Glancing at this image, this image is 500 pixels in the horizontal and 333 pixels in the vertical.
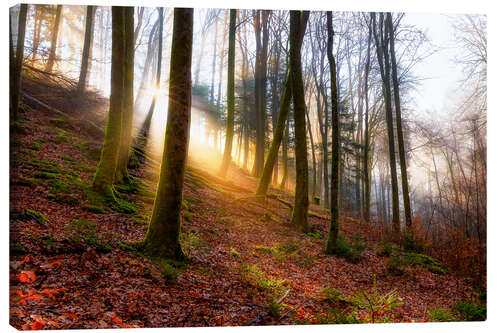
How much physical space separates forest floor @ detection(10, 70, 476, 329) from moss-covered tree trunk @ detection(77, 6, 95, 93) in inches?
44.9

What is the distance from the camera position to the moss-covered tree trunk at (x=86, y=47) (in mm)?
6399

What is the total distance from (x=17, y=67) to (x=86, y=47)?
12.0 ft

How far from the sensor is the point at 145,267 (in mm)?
3355

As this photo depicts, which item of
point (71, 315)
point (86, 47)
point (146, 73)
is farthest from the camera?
point (146, 73)

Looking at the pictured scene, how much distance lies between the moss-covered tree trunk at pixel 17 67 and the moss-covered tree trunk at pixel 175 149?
236 centimetres

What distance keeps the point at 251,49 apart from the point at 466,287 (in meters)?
9.73

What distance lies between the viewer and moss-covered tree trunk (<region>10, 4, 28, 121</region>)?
402 cm

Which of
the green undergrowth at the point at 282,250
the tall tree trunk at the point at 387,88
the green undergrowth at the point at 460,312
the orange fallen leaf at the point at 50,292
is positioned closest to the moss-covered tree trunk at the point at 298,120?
the green undergrowth at the point at 282,250

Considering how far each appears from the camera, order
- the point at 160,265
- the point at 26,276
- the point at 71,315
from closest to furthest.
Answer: the point at 71,315 → the point at 26,276 → the point at 160,265

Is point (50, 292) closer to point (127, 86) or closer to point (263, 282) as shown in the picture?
point (263, 282)

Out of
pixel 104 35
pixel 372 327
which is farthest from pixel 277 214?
pixel 104 35

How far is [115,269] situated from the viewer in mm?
3154

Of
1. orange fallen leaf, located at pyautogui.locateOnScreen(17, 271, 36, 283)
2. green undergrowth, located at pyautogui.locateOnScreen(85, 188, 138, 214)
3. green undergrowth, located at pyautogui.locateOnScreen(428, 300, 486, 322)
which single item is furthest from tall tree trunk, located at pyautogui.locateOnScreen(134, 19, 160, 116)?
green undergrowth, located at pyautogui.locateOnScreen(428, 300, 486, 322)

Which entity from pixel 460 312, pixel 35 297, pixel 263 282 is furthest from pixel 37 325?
pixel 460 312
